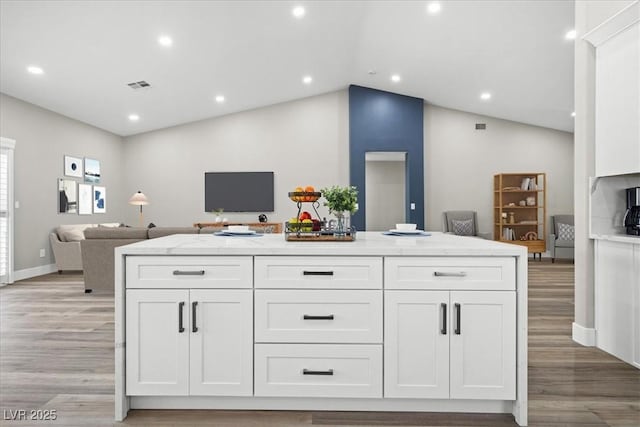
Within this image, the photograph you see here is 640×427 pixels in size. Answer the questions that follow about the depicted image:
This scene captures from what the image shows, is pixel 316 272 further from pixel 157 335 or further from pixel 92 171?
pixel 92 171

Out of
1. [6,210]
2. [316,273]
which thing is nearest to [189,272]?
[316,273]

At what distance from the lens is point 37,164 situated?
645cm

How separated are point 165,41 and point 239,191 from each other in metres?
3.90

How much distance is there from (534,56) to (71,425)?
6476 millimetres

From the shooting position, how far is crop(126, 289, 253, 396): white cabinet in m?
1.96

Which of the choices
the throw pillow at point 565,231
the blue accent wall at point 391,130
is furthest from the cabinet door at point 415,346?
the throw pillow at point 565,231

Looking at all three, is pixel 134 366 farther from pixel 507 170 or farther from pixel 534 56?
pixel 507 170

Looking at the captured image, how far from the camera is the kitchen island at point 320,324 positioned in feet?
6.28

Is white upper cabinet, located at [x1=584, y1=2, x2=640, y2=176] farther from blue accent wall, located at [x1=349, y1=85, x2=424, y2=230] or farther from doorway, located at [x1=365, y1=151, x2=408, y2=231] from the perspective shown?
doorway, located at [x1=365, y1=151, x2=408, y2=231]

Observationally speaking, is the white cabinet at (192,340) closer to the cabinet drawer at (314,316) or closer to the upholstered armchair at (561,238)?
the cabinet drawer at (314,316)

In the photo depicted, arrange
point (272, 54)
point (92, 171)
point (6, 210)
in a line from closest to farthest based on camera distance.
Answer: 1. point (6, 210)
2. point (272, 54)
3. point (92, 171)

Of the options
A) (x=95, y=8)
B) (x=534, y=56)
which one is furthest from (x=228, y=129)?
(x=534, y=56)

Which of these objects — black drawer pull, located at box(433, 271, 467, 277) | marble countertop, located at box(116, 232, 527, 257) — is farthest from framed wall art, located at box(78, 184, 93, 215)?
black drawer pull, located at box(433, 271, 467, 277)

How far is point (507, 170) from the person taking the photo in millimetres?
8656
